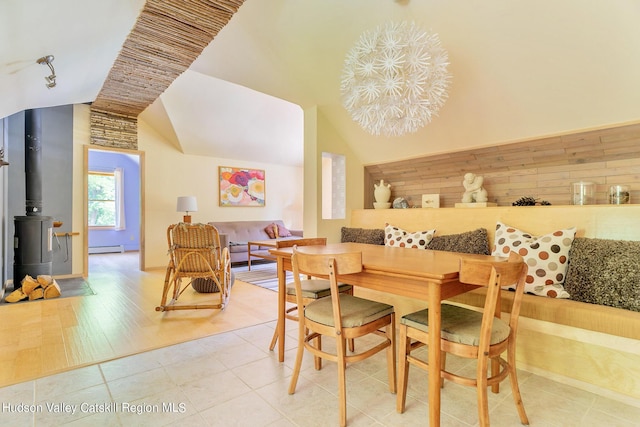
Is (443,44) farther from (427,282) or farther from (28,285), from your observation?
(28,285)

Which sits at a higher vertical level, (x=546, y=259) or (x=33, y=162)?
(x=33, y=162)

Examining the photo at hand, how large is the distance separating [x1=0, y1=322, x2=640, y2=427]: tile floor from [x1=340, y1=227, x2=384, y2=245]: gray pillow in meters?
1.71

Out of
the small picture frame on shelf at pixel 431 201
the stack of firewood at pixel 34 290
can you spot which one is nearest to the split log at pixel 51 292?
the stack of firewood at pixel 34 290

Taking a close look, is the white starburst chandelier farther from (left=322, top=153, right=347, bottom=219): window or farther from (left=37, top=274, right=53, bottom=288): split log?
(left=37, top=274, right=53, bottom=288): split log

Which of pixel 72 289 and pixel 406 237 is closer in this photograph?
pixel 406 237

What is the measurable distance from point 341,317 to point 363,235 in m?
2.25

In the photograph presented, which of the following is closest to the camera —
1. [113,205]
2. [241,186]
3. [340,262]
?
[340,262]

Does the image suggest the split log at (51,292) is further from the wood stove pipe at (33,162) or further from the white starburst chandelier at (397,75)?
the white starburst chandelier at (397,75)

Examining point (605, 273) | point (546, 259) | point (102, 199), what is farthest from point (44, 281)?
point (605, 273)

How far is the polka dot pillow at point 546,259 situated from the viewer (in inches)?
86.7

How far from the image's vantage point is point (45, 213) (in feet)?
15.8

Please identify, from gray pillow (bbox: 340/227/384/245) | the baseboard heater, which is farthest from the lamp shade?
the baseboard heater

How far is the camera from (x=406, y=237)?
3.36 metres

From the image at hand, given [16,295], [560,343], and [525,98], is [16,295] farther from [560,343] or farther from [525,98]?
[525,98]
